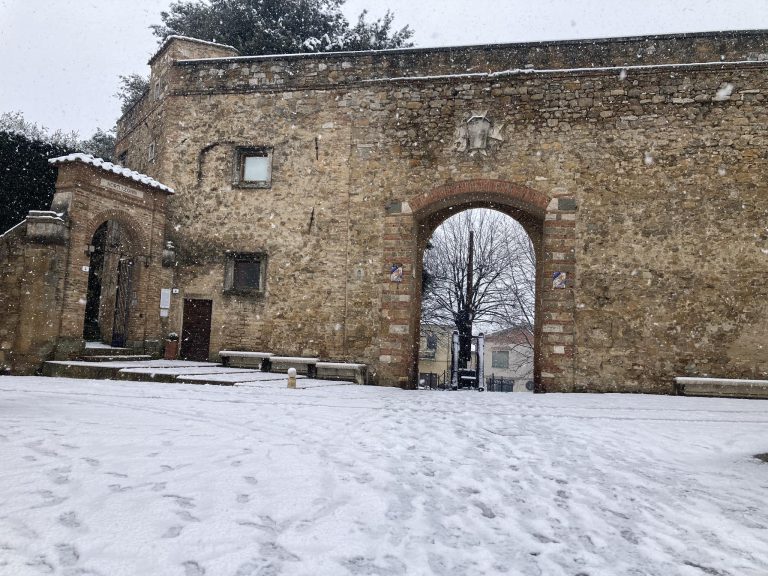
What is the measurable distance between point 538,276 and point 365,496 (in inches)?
405

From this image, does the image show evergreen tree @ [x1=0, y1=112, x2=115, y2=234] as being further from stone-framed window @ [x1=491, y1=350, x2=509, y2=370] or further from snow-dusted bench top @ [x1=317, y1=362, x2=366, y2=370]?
stone-framed window @ [x1=491, y1=350, x2=509, y2=370]

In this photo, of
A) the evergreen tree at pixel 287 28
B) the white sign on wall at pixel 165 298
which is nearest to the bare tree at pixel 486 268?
the evergreen tree at pixel 287 28

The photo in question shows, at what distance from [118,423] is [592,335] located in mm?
8980

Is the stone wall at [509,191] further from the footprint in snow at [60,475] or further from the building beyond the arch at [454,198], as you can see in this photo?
the footprint in snow at [60,475]

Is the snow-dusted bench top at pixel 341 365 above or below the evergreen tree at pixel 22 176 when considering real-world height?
below

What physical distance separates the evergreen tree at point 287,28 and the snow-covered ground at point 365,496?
56.1 feet

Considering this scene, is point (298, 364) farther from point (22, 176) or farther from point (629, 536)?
point (629, 536)

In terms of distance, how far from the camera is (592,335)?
10.8 metres

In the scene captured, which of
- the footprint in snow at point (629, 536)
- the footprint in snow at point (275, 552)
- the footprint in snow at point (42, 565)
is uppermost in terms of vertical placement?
the footprint in snow at point (42, 565)

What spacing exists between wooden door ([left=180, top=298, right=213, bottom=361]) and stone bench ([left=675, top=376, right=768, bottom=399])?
1047cm

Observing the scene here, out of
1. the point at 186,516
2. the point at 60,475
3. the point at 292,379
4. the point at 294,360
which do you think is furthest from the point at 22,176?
the point at 186,516

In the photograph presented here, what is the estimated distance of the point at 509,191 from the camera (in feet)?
37.1

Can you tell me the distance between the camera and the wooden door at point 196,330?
1273 cm

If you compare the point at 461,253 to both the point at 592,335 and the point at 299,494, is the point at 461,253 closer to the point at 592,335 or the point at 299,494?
the point at 592,335
